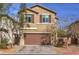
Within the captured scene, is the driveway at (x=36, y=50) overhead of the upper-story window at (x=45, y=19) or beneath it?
beneath

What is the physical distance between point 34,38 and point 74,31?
566 millimetres

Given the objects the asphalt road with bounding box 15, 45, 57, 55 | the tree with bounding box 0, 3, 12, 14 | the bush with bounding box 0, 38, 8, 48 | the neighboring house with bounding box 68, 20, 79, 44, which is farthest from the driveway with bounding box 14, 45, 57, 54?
the tree with bounding box 0, 3, 12, 14

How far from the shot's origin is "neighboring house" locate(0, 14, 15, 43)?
129 inches

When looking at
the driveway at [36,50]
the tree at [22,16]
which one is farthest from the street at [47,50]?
the tree at [22,16]

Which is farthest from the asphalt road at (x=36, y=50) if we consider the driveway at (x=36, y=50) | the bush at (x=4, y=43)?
the bush at (x=4, y=43)

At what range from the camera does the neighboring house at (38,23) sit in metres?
3.29

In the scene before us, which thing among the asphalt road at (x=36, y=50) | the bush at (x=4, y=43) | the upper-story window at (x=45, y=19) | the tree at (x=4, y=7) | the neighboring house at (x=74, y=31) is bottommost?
the asphalt road at (x=36, y=50)

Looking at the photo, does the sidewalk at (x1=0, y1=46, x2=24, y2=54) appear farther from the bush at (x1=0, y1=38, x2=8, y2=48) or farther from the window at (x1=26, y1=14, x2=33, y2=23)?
the window at (x1=26, y1=14, x2=33, y2=23)

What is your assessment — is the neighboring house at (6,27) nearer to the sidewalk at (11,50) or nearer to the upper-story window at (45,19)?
the sidewalk at (11,50)

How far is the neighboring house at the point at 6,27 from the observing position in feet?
10.8

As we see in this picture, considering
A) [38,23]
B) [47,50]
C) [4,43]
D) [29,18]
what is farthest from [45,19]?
[4,43]

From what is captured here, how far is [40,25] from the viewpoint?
10.8 feet

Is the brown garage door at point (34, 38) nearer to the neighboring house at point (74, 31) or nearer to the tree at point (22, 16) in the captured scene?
the tree at point (22, 16)

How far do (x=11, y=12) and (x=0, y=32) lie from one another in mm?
315
